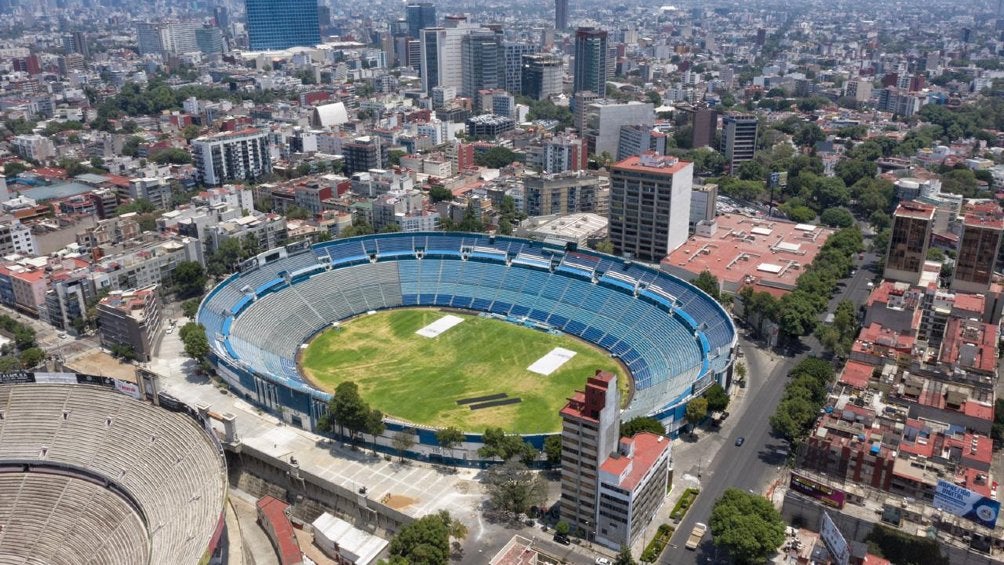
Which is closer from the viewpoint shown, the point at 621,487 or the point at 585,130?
the point at 621,487

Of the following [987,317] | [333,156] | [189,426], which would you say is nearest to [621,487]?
[189,426]

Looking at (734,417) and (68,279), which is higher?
(68,279)

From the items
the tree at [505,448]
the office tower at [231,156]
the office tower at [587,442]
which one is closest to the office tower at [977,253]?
the office tower at [587,442]

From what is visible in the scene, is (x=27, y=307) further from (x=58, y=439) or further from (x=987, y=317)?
(x=987, y=317)

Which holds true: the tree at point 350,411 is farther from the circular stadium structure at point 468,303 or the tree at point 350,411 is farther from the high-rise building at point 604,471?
the high-rise building at point 604,471

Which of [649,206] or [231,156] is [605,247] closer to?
[649,206]
